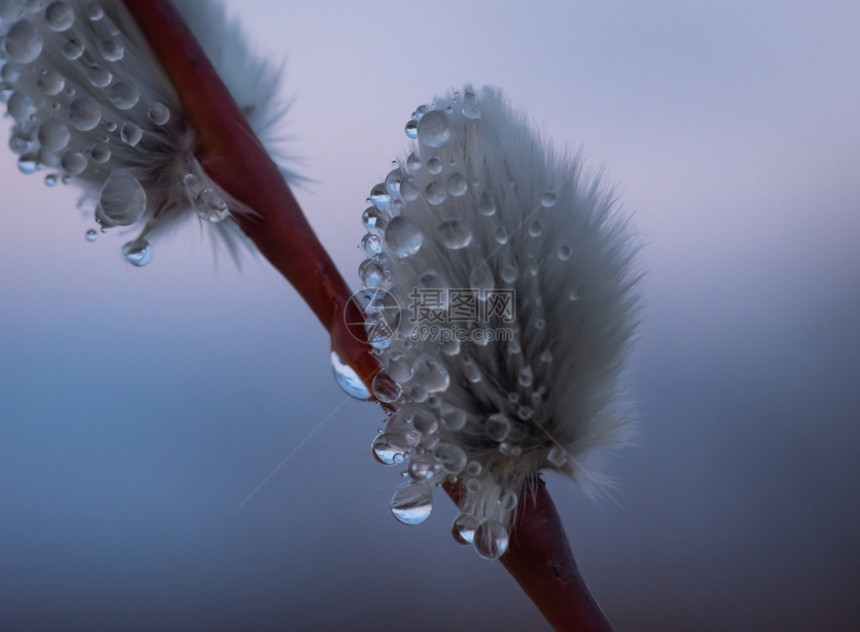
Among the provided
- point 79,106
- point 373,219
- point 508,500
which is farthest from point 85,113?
point 508,500

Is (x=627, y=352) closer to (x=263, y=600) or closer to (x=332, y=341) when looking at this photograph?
(x=332, y=341)

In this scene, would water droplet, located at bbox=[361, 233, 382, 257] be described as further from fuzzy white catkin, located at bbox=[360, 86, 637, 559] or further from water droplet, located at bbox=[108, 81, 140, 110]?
water droplet, located at bbox=[108, 81, 140, 110]

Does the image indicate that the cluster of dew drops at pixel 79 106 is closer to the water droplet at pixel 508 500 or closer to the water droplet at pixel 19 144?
the water droplet at pixel 19 144

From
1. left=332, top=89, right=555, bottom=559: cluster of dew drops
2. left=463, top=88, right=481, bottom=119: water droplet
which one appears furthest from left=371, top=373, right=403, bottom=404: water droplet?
left=463, top=88, right=481, bottom=119: water droplet

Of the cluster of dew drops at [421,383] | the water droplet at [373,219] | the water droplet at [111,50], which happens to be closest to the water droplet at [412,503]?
the cluster of dew drops at [421,383]

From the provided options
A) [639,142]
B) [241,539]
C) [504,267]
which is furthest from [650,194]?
[241,539]

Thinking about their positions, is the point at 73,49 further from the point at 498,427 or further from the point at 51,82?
the point at 498,427
